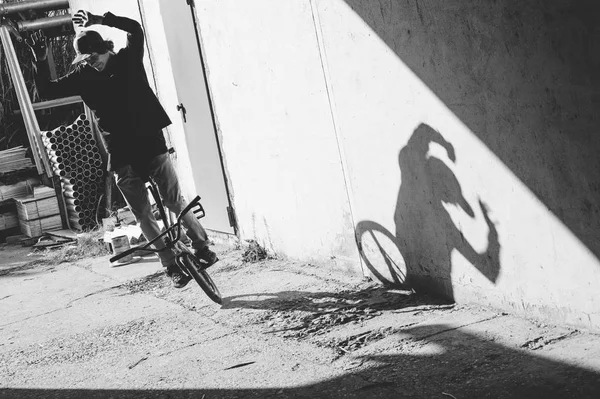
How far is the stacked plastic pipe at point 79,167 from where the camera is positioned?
43.0 ft

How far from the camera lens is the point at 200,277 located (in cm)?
687

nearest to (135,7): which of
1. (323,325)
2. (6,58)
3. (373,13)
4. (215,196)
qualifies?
(215,196)

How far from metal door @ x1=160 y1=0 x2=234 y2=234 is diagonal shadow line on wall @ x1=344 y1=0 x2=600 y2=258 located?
4.19m

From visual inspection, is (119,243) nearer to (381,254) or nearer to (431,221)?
(381,254)

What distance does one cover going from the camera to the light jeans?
7.31 m

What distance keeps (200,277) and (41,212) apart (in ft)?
24.4

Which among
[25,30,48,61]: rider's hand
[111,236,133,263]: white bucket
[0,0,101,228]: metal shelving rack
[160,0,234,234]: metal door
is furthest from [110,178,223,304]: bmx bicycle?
[25,30,48,61]: rider's hand

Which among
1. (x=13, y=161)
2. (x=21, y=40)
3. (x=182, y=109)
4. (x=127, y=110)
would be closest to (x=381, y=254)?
(x=127, y=110)

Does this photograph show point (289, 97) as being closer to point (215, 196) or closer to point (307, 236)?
point (307, 236)

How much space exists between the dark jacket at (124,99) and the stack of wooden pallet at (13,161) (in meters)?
7.44

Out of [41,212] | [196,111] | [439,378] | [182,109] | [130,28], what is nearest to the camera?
[439,378]

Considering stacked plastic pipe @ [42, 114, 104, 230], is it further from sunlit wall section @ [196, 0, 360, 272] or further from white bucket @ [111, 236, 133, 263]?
sunlit wall section @ [196, 0, 360, 272]

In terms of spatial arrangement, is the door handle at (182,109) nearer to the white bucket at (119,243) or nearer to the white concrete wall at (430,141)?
the white concrete wall at (430,141)

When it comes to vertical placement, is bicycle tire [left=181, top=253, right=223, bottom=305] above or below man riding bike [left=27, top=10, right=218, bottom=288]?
below
